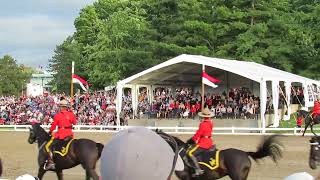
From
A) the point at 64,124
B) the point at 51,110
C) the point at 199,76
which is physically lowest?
the point at 64,124

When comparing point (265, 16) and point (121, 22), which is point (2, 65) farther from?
point (265, 16)

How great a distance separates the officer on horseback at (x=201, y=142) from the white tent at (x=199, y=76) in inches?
677

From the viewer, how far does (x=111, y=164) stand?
2.02 meters

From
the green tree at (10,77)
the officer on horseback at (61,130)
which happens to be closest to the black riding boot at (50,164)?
the officer on horseback at (61,130)

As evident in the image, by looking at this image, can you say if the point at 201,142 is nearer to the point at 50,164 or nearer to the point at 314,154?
the point at 50,164

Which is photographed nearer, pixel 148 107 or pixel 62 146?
pixel 62 146

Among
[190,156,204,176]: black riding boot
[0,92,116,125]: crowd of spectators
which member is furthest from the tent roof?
[190,156,204,176]: black riding boot

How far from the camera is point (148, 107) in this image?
35.2m

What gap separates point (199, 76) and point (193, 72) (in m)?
1.15

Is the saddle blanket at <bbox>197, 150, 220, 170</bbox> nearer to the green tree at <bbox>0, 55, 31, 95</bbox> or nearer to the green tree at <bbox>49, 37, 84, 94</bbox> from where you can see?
the green tree at <bbox>49, 37, 84, 94</bbox>

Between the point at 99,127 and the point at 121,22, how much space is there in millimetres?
24152

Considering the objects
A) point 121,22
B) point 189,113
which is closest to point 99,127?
point 189,113

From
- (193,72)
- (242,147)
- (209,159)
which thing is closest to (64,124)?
(209,159)

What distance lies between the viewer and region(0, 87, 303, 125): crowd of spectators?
31047mm
